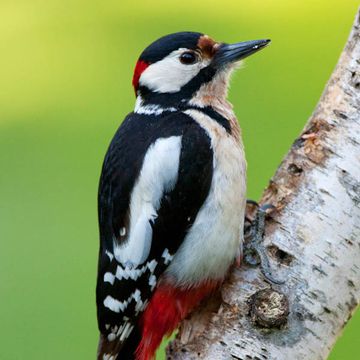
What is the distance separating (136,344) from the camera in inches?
107

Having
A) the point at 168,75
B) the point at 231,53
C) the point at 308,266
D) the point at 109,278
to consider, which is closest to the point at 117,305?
the point at 109,278

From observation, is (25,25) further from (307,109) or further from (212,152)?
(212,152)

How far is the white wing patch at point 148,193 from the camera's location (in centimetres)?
259

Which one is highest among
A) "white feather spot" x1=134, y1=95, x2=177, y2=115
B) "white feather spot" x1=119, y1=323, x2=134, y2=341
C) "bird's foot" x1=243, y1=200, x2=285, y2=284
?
"white feather spot" x1=134, y1=95, x2=177, y2=115

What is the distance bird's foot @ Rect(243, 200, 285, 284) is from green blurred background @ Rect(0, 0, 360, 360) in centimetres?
66

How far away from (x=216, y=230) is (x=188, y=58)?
0.50 metres

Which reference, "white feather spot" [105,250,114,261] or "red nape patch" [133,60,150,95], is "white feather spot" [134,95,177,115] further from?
"white feather spot" [105,250,114,261]

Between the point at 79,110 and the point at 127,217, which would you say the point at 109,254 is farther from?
the point at 79,110

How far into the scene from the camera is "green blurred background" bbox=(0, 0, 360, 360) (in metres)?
3.29

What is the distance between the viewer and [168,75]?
2.81 m

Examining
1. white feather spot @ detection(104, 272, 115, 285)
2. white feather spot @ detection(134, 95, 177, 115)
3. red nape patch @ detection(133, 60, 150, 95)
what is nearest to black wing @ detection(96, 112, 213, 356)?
white feather spot @ detection(104, 272, 115, 285)

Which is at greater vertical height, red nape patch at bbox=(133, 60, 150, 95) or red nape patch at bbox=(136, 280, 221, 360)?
red nape patch at bbox=(133, 60, 150, 95)

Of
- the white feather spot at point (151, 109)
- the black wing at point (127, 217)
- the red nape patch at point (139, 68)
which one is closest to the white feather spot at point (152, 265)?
the black wing at point (127, 217)

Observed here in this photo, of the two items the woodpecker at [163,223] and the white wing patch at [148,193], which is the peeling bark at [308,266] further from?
the white wing patch at [148,193]
